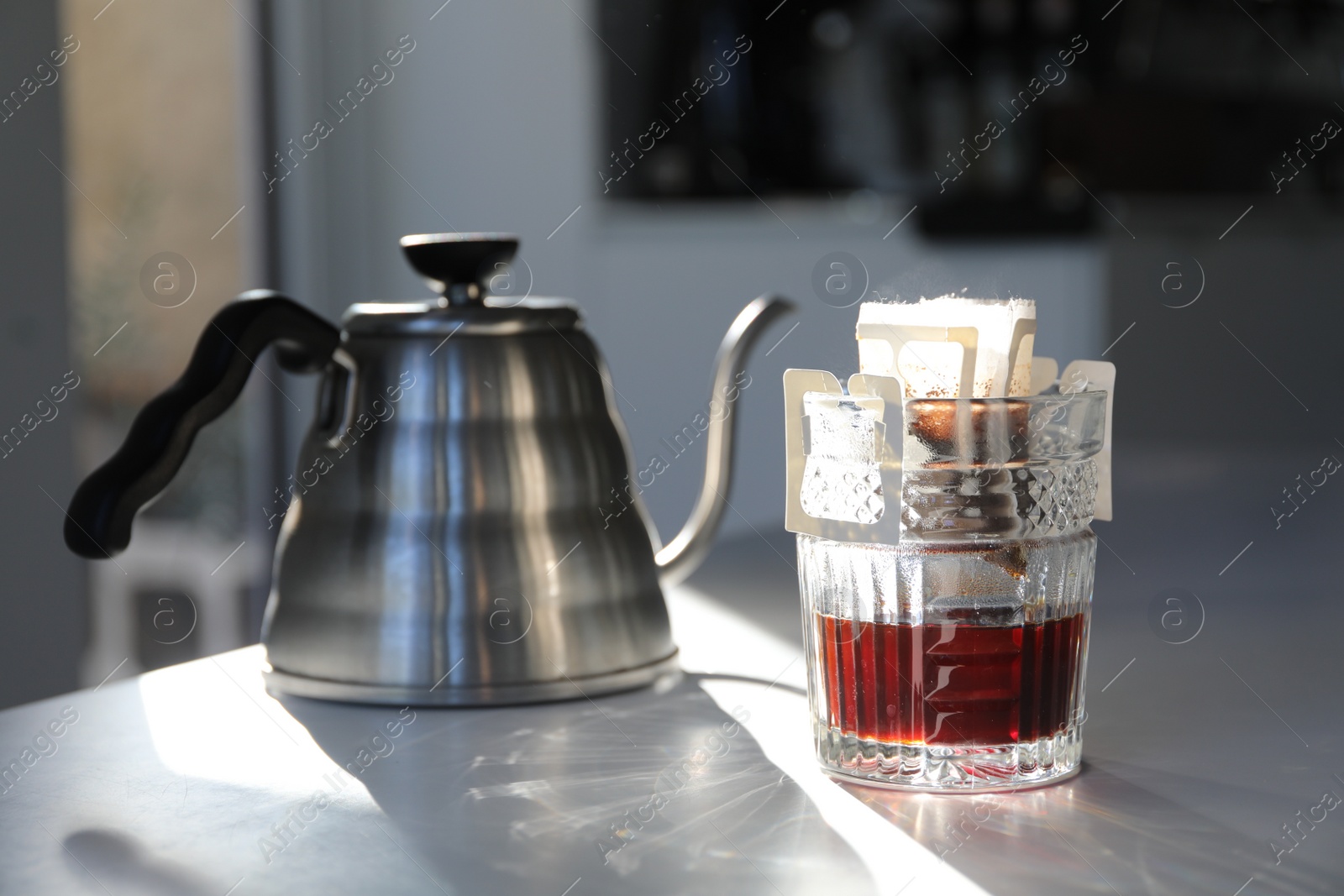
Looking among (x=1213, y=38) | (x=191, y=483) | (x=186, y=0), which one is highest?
(x=186, y=0)

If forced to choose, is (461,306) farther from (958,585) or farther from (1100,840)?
Answer: (1100,840)

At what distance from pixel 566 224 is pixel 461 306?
246 cm

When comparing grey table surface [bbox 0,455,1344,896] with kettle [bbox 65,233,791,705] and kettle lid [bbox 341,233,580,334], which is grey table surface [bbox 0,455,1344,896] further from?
kettle lid [bbox 341,233,580,334]

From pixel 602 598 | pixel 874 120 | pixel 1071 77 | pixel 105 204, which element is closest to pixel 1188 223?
pixel 1071 77

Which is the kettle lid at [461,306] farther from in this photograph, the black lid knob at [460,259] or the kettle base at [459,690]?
the kettle base at [459,690]

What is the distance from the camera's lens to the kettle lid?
2.42ft

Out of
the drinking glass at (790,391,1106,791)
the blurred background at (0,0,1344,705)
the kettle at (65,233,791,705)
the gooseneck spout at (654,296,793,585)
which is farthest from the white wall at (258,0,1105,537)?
the drinking glass at (790,391,1106,791)

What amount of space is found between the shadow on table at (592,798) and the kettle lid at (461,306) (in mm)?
207

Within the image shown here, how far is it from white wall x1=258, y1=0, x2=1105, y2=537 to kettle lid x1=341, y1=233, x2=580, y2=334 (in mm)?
2114

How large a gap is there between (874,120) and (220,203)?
145cm

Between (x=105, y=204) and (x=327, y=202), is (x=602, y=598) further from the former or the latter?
(x=327, y=202)

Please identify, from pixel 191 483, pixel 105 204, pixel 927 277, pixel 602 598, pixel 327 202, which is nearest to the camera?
pixel 927 277

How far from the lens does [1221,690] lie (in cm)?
74

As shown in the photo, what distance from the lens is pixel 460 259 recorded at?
75cm
